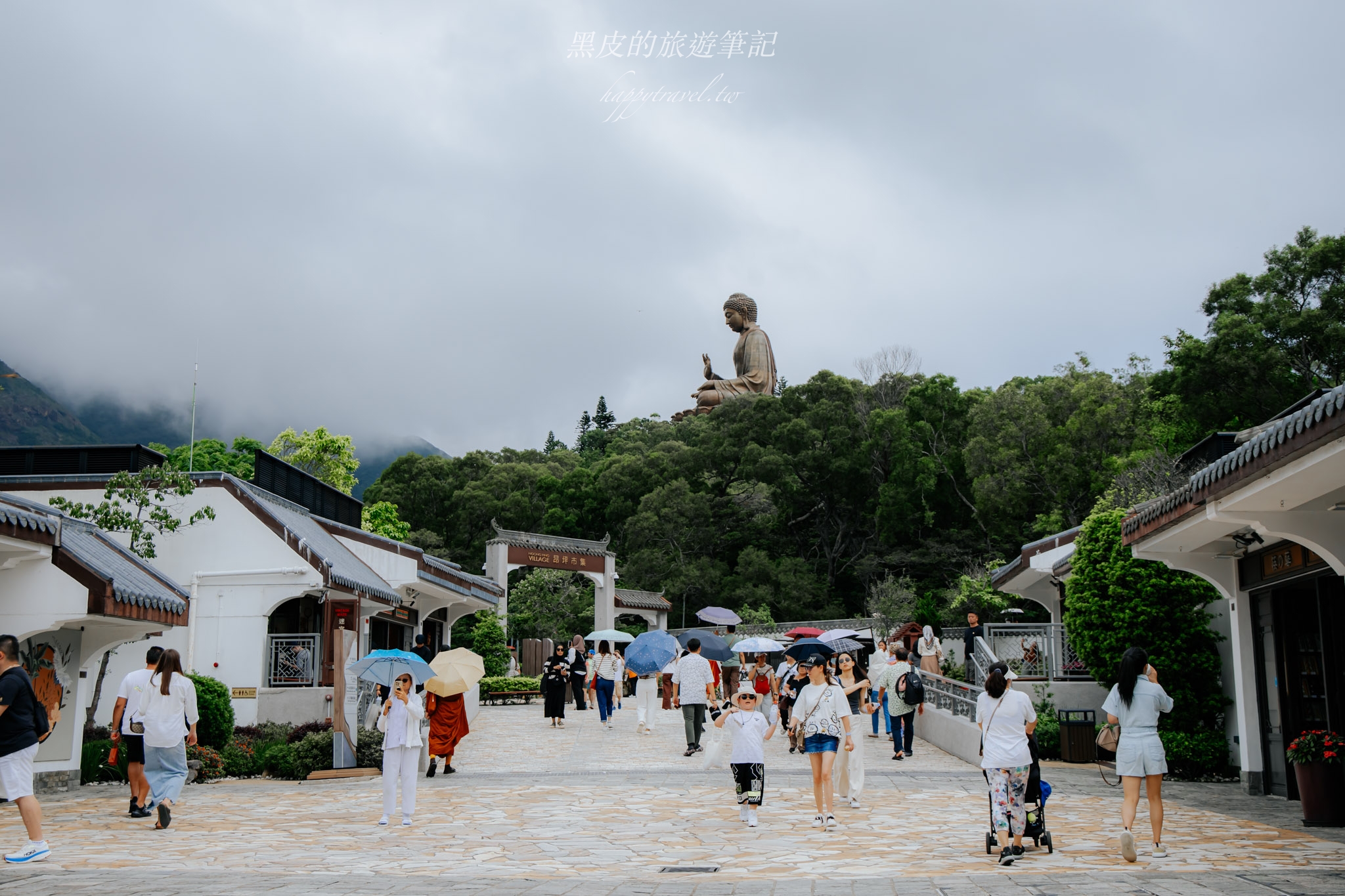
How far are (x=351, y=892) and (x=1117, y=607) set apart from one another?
441 inches

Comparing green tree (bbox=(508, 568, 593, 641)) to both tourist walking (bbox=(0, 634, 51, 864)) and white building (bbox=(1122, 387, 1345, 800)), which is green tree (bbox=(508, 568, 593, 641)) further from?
tourist walking (bbox=(0, 634, 51, 864))

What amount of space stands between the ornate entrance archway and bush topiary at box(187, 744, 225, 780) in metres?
20.8

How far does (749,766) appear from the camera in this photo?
10.0m

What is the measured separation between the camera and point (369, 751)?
49.4 feet

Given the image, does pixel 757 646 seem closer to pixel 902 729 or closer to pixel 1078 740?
pixel 902 729

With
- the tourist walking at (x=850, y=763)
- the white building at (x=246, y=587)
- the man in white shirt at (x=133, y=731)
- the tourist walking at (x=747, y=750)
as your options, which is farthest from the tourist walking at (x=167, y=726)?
the white building at (x=246, y=587)

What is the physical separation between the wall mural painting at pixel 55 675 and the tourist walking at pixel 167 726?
3.17 m

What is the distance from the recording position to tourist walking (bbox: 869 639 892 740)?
1719cm

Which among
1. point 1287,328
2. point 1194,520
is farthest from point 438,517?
point 1194,520

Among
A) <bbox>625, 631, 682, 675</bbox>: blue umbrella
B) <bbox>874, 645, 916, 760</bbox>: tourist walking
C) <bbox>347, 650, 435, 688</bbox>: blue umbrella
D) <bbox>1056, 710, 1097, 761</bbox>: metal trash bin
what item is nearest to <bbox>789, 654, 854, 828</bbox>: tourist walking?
<bbox>347, 650, 435, 688</bbox>: blue umbrella

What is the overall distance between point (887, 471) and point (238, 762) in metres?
36.3

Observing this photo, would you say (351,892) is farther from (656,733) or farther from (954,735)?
(656,733)

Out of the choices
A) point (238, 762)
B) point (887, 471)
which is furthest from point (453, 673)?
point (887, 471)

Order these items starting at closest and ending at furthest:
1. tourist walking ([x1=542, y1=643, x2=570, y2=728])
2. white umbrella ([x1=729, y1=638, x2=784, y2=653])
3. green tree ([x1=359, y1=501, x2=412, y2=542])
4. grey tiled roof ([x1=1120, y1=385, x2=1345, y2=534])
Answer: grey tiled roof ([x1=1120, y1=385, x2=1345, y2=534]) → white umbrella ([x1=729, y1=638, x2=784, y2=653]) → tourist walking ([x1=542, y1=643, x2=570, y2=728]) → green tree ([x1=359, y1=501, x2=412, y2=542])
